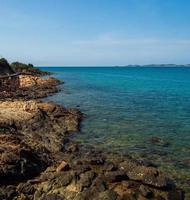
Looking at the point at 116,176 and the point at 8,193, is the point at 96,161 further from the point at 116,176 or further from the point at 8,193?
the point at 8,193

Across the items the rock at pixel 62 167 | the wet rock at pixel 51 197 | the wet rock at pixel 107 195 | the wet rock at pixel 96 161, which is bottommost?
the wet rock at pixel 51 197

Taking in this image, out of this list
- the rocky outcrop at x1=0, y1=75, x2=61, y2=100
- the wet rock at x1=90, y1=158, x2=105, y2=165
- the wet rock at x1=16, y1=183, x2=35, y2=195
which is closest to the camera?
the wet rock at x1=16, y1=183, x2=35, y2=195

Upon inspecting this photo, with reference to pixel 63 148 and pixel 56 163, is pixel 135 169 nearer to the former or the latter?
pixel 56 163

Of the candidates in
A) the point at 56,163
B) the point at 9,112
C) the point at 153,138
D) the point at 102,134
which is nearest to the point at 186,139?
the point at 153,138

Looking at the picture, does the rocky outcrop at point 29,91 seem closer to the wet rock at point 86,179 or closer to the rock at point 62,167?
the rock at point 62,167

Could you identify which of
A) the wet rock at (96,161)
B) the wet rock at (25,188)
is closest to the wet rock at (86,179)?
the wet rock at (96,161)

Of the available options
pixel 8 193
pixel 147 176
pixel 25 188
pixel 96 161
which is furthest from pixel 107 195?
pixel 8 193

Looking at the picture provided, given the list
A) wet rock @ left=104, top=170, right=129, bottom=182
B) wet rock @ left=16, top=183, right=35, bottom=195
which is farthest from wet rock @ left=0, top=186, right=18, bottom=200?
wet rock @ left=104, top=170, right=129, bottom=182

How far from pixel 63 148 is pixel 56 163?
13.3 ft

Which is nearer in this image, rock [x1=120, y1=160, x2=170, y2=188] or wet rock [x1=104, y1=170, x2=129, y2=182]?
rock [x1=120, y1=160, x2=170, y2=188]

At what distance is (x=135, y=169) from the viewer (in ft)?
61.4

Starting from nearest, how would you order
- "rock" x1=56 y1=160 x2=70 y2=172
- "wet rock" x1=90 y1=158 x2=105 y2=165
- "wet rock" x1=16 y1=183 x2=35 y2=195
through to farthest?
"wet rock" x1=16 y1=183 x2=35 y2=195
"rock" x1=56 y1=160 x2=70 y2=172
"wet rock" x1=90 y1=158 x2=105 y2=165

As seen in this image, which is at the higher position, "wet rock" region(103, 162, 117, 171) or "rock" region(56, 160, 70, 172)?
"rock" region(56, 160, 70, 172)

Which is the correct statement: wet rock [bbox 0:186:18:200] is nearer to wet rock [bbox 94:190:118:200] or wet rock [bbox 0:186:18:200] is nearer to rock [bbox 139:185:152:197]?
wet rock [bbox 94:190:118:200]
